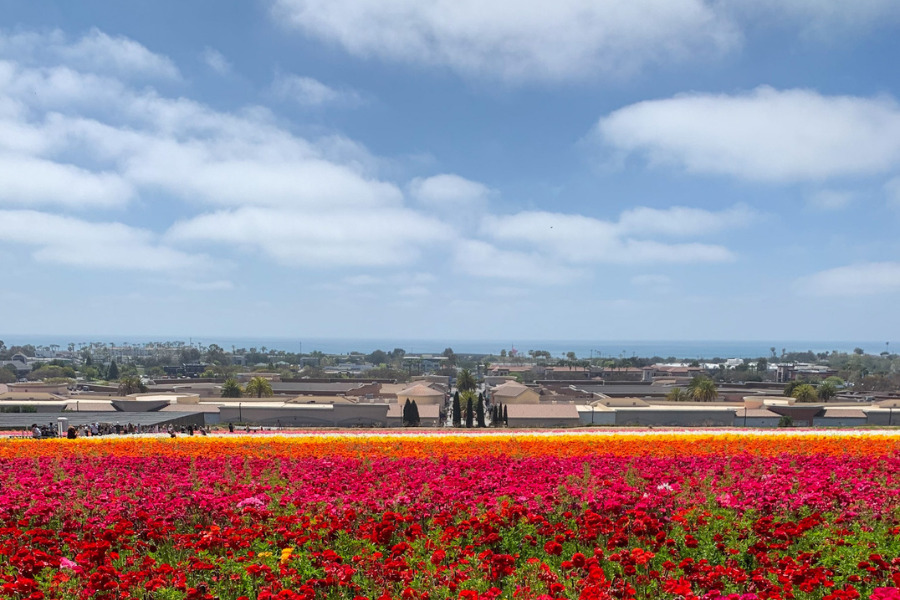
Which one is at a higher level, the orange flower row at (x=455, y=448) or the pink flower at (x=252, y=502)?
the pink flower at (x=252, y=502)

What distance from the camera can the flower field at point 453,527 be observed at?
6.71 m

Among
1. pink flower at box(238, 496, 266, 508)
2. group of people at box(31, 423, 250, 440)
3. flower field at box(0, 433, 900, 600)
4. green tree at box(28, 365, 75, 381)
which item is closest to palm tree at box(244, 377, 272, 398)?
group of people at box(31, 423, 250, 440)

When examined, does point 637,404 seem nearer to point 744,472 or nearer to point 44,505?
point 744,472

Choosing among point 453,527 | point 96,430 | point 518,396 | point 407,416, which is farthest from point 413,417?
point 453,527

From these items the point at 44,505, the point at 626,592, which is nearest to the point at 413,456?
the point at 44,505

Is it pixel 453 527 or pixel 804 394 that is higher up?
pixel 453 527

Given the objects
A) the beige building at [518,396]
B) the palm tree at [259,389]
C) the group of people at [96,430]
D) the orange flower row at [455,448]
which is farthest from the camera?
the palm tree at [259,389]

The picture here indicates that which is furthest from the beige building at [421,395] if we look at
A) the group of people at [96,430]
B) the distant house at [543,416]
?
the group of people at [96,430]

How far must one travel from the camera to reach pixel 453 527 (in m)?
8.38

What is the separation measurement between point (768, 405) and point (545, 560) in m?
61.2

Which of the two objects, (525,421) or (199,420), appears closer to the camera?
(199,420)

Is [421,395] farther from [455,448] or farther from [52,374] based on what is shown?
[52,374]

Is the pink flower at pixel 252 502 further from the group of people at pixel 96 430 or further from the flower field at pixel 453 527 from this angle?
the group of people at pixel 96 430

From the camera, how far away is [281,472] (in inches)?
541
